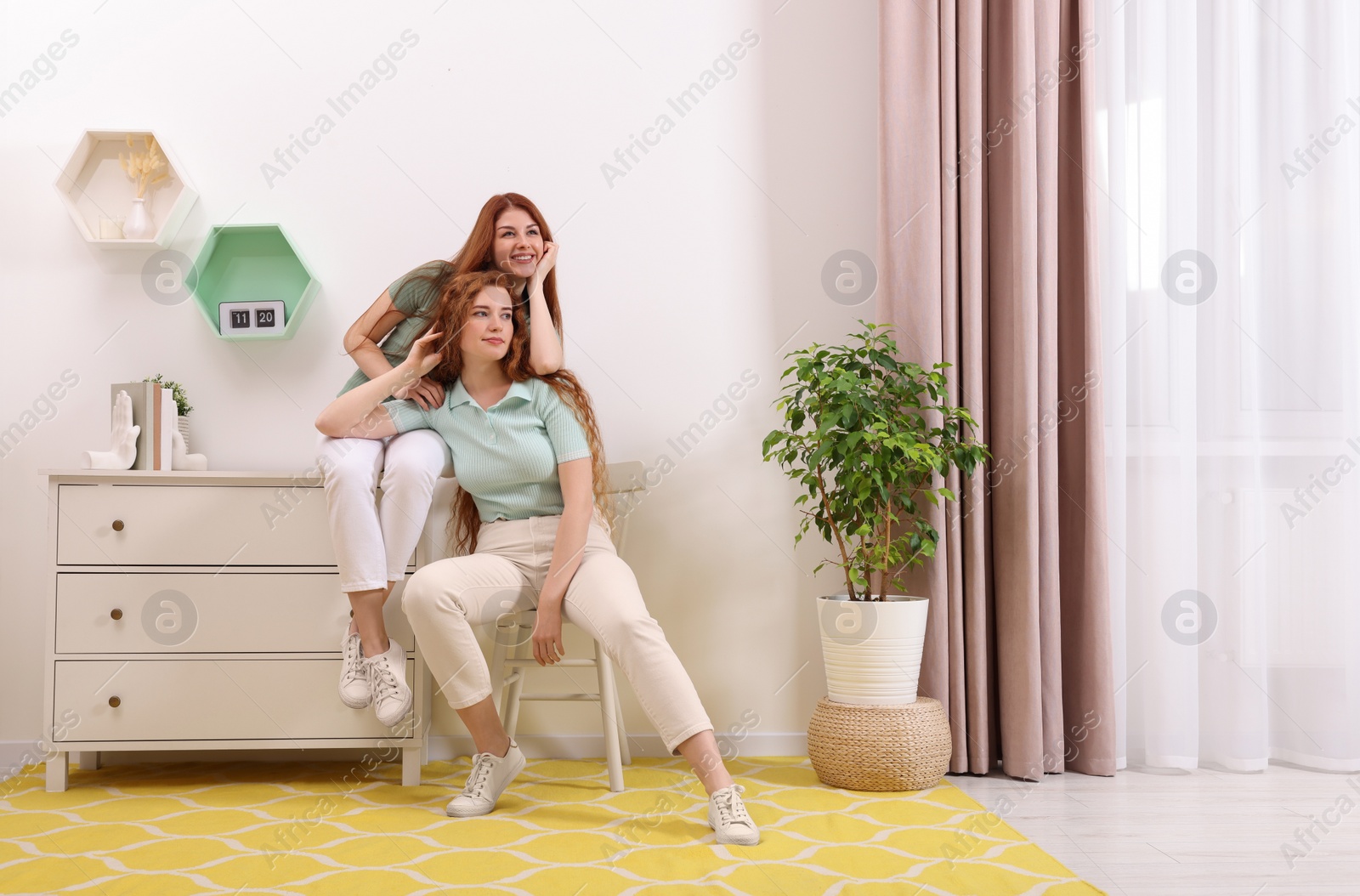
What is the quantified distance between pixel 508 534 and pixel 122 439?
3.20 ft

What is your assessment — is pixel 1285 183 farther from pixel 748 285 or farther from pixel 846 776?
pixel 846 776

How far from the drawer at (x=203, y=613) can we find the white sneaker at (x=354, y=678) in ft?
0.26

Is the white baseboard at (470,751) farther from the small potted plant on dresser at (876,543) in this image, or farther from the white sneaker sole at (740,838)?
the white sneaker sole at (740,838)

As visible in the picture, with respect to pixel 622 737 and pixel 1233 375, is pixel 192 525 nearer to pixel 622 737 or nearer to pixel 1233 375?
pixel 622 737

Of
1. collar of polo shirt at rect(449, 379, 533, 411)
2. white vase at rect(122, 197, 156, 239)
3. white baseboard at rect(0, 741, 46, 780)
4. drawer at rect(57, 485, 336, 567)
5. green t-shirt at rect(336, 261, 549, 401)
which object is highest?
white vase at rect(122, 197, 156, 239)

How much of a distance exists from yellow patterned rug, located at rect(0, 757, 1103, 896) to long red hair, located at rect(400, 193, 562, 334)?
43.4 inches

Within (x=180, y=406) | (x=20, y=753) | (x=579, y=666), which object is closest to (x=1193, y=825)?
(x=579, y=666)

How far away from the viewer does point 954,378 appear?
2.35 meters

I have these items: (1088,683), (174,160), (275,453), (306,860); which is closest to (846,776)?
(1088,683)

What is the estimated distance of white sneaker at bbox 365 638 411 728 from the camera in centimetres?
200

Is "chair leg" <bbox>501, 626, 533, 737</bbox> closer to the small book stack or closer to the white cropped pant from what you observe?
the white cropped pant

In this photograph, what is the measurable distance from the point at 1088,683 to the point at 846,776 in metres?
0.69

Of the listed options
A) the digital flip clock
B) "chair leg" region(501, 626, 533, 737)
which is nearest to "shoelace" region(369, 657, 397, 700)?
"chair leg" region(501, 626, 533, 737)

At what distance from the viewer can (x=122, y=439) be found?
2211 mm
